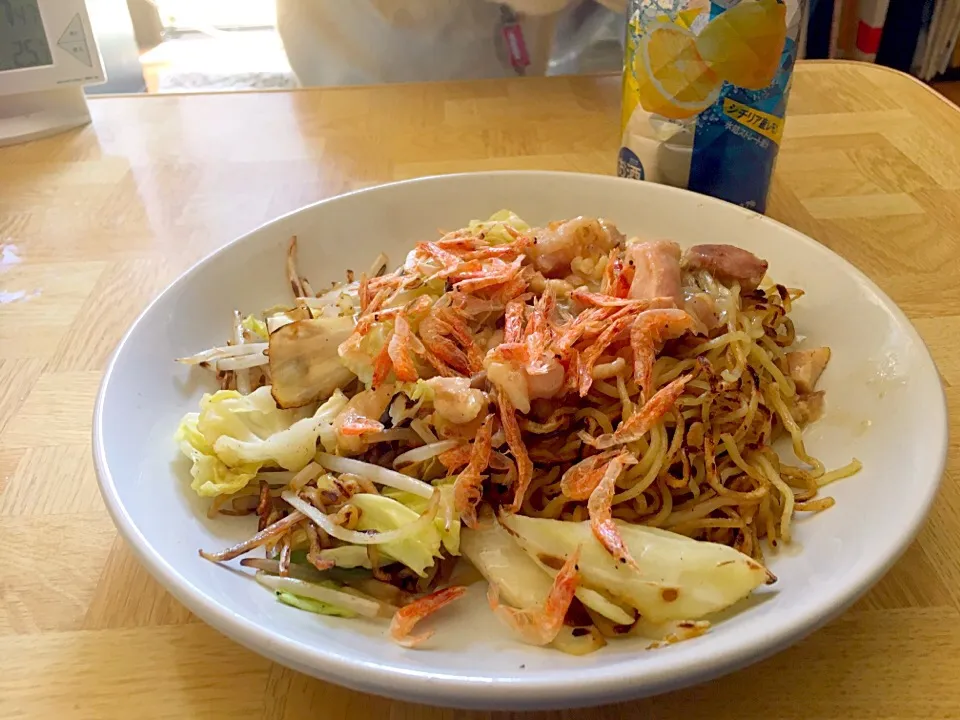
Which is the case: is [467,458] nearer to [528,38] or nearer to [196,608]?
[196,608]

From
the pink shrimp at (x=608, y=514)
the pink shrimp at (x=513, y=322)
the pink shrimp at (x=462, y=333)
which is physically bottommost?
the pink shrimp at (x=608, y=514)

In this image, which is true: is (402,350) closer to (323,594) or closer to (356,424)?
(356,424)

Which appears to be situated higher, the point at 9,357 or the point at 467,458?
the point at 467,458

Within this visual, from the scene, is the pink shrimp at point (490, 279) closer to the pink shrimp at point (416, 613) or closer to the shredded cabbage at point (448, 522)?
the shredded cabbage at point (448, 522)

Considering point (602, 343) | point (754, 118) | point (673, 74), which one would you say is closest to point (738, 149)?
point (754, 118)

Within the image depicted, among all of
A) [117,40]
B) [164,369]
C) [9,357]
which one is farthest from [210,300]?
[117,40]

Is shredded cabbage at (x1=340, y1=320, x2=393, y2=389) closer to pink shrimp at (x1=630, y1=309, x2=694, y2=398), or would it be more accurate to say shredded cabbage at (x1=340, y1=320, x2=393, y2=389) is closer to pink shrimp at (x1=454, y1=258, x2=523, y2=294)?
pink shrimp at (x1=454, y1=258, x2=523, y2=294)

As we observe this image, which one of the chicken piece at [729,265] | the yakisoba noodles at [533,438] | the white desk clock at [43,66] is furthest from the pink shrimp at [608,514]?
the white desk clock at [43,66]
